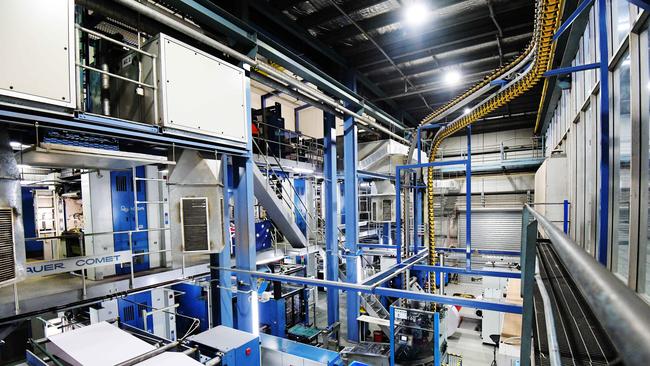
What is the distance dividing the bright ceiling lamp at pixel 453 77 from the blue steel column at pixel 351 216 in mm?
3281

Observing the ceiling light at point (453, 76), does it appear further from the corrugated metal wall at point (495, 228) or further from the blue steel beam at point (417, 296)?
the corrugated metal wall at point (495, 228)

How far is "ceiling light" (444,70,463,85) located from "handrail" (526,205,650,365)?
8958mm

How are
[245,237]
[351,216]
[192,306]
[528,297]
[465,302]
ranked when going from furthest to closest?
[351,216], [192,306], [245,237], [465,302], [528,297]

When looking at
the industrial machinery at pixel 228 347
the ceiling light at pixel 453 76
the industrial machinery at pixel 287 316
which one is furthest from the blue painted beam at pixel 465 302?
the ceiling light at pixel 453 76

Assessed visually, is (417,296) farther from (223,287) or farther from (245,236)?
(223,287)

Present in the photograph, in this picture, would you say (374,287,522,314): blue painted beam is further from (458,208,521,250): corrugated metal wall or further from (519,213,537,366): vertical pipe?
(458,208,521,250): corrugated metal wall

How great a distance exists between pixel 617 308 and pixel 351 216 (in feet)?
24.8

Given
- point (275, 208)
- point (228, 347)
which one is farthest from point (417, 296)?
point (275, 208)

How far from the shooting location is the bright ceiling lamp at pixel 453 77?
8.48 metres

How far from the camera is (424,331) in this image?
621 cm

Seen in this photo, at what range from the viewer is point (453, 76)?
8.46 metres

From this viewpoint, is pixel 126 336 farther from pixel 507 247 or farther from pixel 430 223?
pixel 507 247

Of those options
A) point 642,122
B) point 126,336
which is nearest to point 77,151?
point 126,336

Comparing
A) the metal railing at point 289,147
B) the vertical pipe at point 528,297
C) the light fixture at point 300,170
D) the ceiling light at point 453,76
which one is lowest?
the vertical pipe at point 528,297
